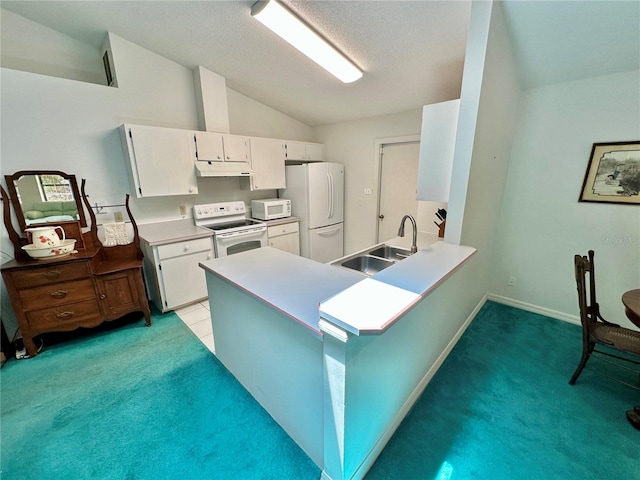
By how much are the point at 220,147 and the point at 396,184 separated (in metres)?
2.41

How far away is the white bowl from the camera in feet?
6.90

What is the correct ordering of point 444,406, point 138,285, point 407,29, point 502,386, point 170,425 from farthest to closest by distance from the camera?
point 138,285
point 407,29
point 502,386
point 444,406
point 170,425

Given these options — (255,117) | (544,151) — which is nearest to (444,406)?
(544,151)

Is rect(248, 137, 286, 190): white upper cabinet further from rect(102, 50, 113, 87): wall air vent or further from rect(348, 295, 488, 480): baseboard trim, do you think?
rect(348, 295, 488, 480): baseboard trim

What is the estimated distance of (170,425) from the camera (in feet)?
5.08

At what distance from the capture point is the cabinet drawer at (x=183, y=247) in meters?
2.59

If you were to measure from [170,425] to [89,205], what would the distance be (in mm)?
2169

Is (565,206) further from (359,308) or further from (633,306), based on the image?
(359,308)

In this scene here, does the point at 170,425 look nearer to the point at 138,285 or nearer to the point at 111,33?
the point at 138,285

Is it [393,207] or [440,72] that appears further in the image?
[393,207]

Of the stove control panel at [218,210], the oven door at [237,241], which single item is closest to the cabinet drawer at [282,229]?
the oven door at [237,241]

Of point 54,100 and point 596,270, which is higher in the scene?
point 54,100

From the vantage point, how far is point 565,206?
7.97 ft

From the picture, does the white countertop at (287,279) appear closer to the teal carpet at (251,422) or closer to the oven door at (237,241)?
the teal carpet at (251,422)
